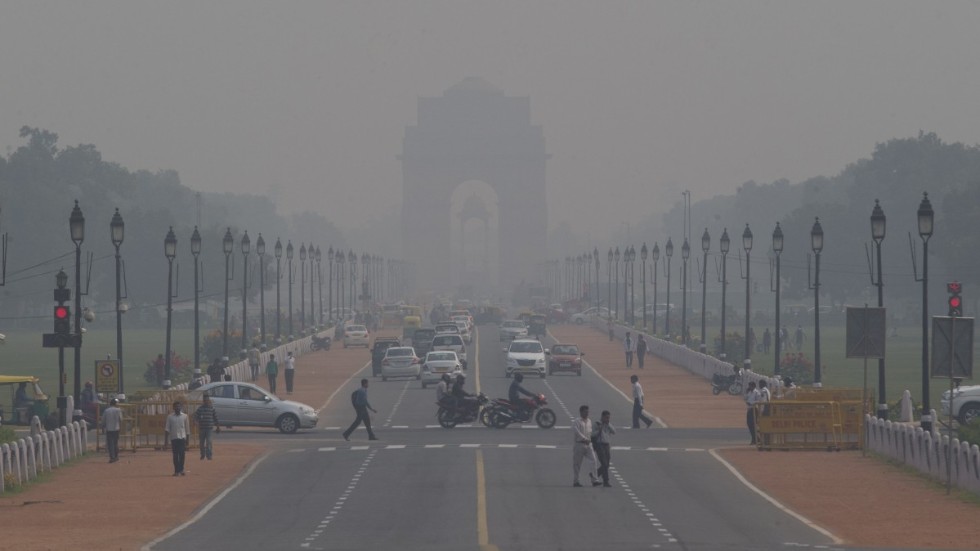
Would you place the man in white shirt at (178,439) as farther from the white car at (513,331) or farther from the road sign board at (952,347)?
the white car at (513,331)

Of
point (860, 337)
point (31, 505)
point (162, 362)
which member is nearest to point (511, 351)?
point (162, 362)

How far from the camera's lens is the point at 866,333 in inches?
1411

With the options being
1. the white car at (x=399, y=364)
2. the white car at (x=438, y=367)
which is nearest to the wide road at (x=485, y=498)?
the white car at (x=438, y=367)

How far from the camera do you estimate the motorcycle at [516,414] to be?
142 feet

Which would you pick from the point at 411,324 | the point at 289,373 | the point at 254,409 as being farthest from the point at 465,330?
the point at 254,409

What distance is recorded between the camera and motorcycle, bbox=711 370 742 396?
5719 centimetres

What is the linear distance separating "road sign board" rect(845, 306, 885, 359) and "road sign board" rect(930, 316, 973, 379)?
722cm

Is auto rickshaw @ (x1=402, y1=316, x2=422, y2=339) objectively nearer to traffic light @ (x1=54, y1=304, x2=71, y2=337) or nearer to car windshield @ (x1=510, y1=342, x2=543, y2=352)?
car windshield @ (x1=510, y1=342, x2=543, y2=352)

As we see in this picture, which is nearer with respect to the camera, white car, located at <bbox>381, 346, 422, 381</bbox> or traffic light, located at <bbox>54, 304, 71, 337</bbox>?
traffic light, located at <bbox>54, 304, 71, 337</bbox>

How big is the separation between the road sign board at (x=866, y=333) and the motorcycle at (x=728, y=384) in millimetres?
21172

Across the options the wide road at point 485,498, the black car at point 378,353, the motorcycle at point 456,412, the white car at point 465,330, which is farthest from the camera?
the white car at point 465,330

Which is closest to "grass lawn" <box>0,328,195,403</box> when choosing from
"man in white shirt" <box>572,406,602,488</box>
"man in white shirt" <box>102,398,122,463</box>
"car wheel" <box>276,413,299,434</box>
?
"car wheel" <box>276,413,299,434</box>

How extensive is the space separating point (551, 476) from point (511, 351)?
127 ft

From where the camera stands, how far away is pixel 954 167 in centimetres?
14162
